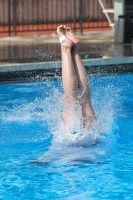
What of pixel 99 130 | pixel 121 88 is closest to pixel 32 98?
pixel 121 88

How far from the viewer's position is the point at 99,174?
18.7 ft

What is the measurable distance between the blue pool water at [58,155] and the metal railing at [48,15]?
32.6 feet

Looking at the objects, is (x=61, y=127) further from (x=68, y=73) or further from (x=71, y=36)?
(x=71, y=36)

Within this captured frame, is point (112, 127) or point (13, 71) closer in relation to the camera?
point (112, 127)

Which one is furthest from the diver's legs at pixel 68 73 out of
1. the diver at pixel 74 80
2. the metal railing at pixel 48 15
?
the metal railing at pixel 48 15

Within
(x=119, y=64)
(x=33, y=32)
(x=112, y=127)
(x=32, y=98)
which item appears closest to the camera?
(x=112, y=127)

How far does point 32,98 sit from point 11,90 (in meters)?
0.64

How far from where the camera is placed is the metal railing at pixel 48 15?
61.3ft

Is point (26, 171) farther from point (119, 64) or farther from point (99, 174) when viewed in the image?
point (119, 64)

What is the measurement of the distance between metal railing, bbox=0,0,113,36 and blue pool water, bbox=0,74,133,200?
993cm

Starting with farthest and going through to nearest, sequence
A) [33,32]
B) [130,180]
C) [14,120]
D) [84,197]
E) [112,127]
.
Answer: [33,32], [14,120], [112,127], [130,180], [84,197]

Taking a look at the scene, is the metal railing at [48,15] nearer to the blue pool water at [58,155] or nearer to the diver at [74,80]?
the blue pool water at [58,155]

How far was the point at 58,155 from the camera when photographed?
6.09 m

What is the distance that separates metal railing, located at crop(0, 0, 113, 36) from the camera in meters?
18.7
